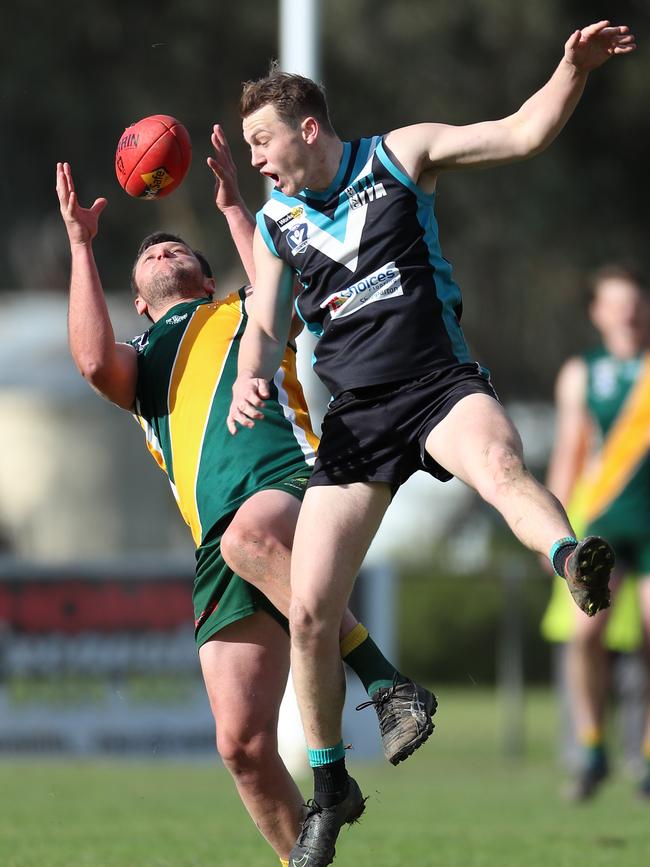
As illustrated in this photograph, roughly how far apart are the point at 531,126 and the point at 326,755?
6.80 feet

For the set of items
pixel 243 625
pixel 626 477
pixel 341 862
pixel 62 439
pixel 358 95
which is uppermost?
pixel 358 95

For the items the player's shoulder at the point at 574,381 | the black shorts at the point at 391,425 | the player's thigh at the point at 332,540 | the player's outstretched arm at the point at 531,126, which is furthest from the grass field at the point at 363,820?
the player's outstretched arm at the point at 531,126

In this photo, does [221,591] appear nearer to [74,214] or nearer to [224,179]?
[74,214]

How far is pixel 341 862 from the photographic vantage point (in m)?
6.30

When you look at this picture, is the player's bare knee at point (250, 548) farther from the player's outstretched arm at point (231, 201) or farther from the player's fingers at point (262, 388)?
the player's outstretched arm at point (231, 201)

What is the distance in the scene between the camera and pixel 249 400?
16.3 feet

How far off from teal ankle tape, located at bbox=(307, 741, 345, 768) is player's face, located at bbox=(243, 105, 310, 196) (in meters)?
1.79

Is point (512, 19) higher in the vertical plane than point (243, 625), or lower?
higher

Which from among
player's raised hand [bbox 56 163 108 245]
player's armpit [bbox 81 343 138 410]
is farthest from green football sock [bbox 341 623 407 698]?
player's raised hand [bbox 56 163 108 245]

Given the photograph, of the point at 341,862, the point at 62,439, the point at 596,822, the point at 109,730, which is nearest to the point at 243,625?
the point at 341,862

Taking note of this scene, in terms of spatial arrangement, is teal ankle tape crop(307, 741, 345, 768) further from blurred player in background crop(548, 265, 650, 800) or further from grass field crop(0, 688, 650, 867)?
blurred player in background crop(548, 265, 650, 800)

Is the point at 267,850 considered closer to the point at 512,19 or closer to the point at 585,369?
the point at 585,369

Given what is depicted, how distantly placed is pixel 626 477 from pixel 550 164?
14433mm

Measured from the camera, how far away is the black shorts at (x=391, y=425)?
16.0 ft
